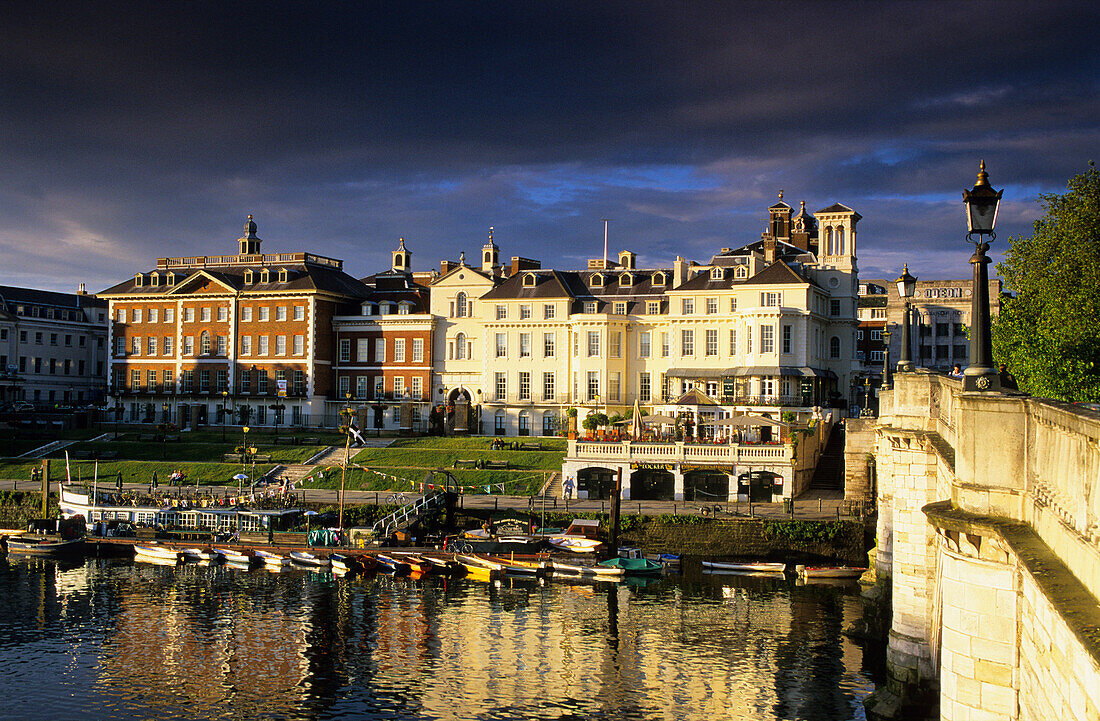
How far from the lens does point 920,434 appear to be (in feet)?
88.0

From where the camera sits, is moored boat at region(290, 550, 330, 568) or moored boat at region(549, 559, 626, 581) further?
moored boat at region(290, 550, 330, 568)

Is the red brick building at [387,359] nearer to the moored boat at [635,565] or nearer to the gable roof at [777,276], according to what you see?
the gable roof at [777,276]

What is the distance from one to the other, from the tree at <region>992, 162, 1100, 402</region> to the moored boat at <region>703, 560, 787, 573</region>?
1471 centimetres

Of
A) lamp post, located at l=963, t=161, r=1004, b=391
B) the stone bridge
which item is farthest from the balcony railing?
lamp post, located at l=963, t=161, r=1004, b=391

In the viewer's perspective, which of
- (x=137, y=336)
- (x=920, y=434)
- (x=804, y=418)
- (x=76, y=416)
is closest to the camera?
(x=920, y=434)

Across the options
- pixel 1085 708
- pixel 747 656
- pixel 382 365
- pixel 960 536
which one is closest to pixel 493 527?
pixel 747 656

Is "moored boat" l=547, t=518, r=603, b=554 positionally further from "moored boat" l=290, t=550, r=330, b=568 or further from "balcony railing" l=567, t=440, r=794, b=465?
"moored boat" l=290, t=550, r=330, b=568

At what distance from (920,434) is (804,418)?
45.6m

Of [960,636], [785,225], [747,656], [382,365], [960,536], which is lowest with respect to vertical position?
[747,656]

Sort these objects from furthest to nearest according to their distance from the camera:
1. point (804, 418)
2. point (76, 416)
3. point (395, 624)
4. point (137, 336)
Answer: point (137, 336)
point (76, 416)
point (804, 418)
point (395, 624)

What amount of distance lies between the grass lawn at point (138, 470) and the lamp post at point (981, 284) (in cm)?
6178

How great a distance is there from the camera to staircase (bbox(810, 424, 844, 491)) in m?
62.2

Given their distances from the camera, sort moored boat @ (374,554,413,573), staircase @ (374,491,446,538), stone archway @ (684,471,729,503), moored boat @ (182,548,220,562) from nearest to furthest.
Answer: moored boat @ (374,554,413,573), moored boat @ (182,548,220,562), staircase @ (374,491,446,538), stone archway @ (684,471,729,503)

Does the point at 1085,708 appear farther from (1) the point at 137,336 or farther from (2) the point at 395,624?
(1) the point at 137,336
